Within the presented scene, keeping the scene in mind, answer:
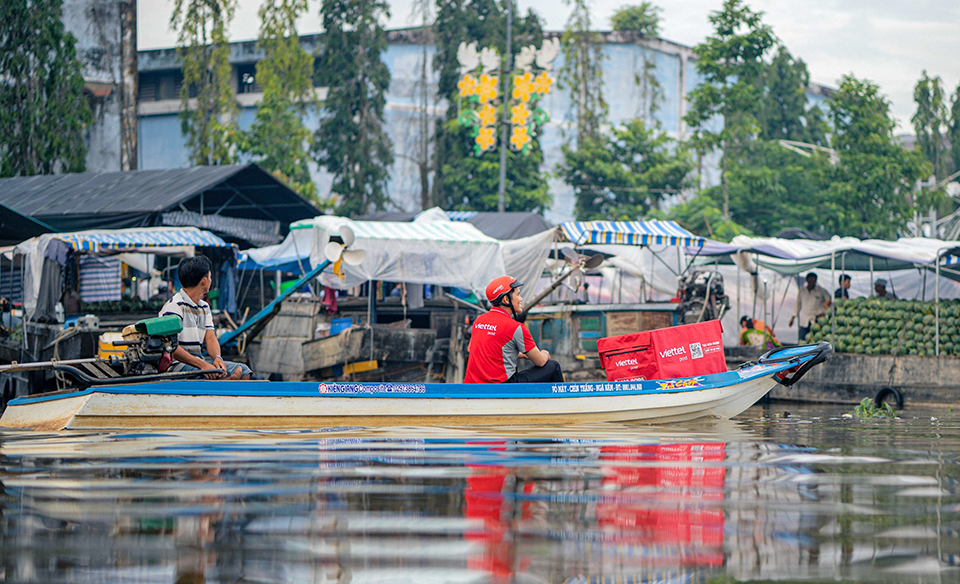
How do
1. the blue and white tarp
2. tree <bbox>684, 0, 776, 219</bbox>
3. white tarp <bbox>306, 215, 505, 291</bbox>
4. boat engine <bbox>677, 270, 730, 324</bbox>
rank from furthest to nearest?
tree <bbox>684, 0, 776, 219</bbox>
the blue and white tarp
boat engine <bbox>677, 270, 730, 324</bbox>
white tarp <bbox>306, 215, 505, 291</bbox>

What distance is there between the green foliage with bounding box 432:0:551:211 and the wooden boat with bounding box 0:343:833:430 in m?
21.1

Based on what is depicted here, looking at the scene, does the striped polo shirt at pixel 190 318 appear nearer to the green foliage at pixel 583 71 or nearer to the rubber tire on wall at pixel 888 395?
the rubber tire on wall at pixel 888 395

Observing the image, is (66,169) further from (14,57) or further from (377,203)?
(377,203)

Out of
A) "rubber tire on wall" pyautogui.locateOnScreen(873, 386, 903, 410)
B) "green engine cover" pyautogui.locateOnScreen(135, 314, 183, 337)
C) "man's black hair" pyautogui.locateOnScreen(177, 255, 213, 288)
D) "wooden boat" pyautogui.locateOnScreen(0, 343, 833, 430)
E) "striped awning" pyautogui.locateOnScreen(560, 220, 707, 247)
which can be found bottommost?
"rubber tire on wall" pyautogui.locateOnScreen(873, 386, 903, 410)

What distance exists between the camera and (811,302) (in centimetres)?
1892

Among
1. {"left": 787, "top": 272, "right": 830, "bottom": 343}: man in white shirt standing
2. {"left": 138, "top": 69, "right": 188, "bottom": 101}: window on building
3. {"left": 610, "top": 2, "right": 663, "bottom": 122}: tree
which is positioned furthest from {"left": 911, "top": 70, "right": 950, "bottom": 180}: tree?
{"left": 138, "top": 69, "right": 188, "bottom": 101}: window on building

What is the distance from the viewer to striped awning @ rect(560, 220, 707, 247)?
15828mm

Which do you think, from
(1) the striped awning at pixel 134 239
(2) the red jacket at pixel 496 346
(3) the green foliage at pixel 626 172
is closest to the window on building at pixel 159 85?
(3) the green foliage at pixel 626 172

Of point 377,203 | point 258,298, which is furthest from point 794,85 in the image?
point 258,298

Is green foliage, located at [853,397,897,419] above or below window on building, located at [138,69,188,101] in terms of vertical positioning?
below

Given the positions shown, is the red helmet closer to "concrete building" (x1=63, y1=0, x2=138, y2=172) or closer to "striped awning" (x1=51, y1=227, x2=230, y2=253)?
"striped awning" (x1=51, y1=227, x2=230, y2=253)

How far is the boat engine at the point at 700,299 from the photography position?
16.0m

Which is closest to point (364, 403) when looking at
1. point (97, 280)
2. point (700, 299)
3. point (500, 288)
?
point (500, 288)

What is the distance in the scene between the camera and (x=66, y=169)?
1126 inches
